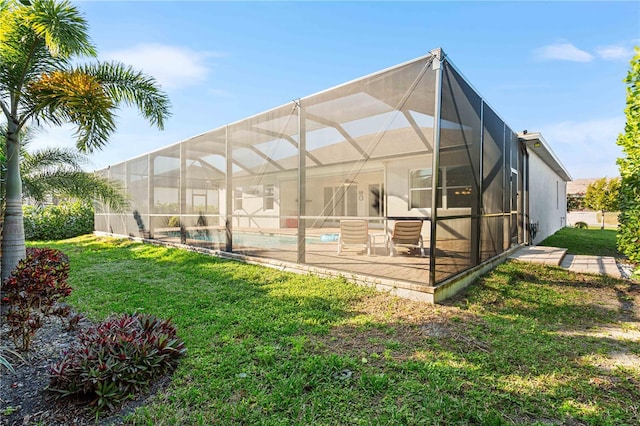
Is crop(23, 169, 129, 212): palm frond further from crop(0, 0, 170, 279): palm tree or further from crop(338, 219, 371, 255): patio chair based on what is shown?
crop(338, 219, 371, 255): patio chair

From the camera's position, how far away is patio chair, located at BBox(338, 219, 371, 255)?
5.69 m

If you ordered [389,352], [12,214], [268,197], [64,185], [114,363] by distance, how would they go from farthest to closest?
[64,185]
[268,197]
[12,214]
[389,352]
[114,363]

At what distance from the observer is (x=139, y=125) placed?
6.92 m

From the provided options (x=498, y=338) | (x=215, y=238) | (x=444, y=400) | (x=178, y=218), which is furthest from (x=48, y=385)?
(x=178, y=218)

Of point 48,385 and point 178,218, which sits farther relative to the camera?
point 178,218

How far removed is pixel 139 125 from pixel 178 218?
3.37 metres

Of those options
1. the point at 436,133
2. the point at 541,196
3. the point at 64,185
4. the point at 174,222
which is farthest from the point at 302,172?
the point at 541,196

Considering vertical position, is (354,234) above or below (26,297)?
above

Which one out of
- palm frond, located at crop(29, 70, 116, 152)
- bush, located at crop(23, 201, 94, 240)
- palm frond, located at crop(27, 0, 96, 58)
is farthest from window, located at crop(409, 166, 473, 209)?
bush, located at crop(23, 201, 94, 240)

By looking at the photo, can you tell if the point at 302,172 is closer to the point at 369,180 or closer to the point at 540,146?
the point at 369,180

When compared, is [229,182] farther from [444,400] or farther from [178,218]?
[444,400]

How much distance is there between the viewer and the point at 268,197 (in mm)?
6645

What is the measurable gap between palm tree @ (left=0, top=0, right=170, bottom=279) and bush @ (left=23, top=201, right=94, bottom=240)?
406 inches

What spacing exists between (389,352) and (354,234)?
10.5 ft
